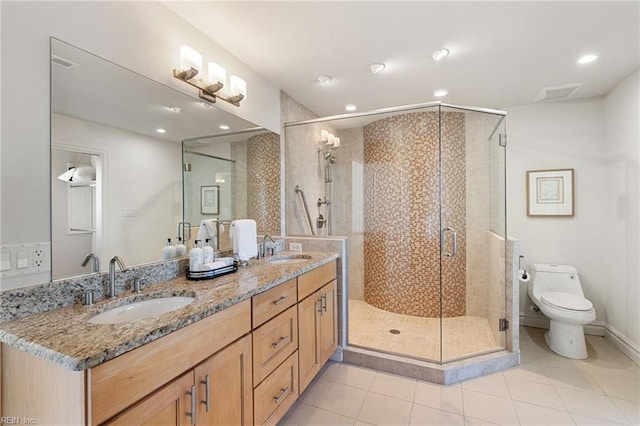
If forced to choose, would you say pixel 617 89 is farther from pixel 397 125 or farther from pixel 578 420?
pixel 578 420

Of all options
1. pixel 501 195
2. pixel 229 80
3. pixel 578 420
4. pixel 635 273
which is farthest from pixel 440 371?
pixel 229 80

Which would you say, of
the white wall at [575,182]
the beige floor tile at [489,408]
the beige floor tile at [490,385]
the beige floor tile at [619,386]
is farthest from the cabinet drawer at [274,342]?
the white wall at [575,182]

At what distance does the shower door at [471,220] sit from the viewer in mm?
2771

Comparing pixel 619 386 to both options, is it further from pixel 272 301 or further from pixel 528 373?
pixel 272 301

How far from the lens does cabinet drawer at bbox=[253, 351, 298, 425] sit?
1421 mm

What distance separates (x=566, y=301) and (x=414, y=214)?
1.49 meters

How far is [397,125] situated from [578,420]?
8.59ft

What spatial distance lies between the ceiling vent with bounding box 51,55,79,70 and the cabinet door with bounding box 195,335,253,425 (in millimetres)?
1340

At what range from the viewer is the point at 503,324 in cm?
250

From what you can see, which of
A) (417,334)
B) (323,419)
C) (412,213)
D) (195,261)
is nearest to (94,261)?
(195,261)

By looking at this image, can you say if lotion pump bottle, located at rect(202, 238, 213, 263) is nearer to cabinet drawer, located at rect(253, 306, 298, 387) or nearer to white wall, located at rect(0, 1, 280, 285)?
cabinet drawer, located at rect(253, 306, 298, 387)

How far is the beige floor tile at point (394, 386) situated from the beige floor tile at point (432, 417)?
0.39 feet

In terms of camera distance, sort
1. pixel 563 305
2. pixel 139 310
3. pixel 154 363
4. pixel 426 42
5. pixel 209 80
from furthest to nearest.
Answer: pixel 563 305
pixel 426 42
pixel 209 80
pixel 139 310
pixel 154 363
